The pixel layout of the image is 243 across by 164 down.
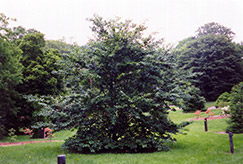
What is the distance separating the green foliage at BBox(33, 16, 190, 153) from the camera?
10.2m

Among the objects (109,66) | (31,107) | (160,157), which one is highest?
(109,66)

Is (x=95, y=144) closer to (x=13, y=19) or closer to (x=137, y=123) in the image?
(x=137, y=123)

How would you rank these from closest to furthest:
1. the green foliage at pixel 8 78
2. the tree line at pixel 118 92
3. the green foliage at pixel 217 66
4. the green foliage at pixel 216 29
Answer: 1. the tree line at pixel 118 92
2. the green foliage at pixel 8 78
3. the green foliage at pixel 217 66
4. the green foliage at pixel 216 29

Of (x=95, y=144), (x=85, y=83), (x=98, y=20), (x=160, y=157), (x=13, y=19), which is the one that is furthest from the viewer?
(x=13, y=19)

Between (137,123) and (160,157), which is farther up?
(137,123)

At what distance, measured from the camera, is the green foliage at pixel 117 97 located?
401 inches

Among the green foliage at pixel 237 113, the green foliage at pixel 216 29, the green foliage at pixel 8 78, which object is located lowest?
the green foliage at pixel 237 113

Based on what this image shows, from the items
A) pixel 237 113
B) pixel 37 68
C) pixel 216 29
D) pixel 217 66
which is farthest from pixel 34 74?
pixel 216 29

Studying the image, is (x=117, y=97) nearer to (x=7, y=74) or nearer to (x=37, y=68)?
(x=7, y=74)

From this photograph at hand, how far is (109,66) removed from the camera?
422 inches

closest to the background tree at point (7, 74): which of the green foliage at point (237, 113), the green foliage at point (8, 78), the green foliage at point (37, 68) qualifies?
the green foliage at point (8, 78)

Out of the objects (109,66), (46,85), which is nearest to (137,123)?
(109,66)

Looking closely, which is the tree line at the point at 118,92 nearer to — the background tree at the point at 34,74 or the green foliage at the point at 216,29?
the background tree at the point at 34,74

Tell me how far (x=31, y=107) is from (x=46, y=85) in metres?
2.79
